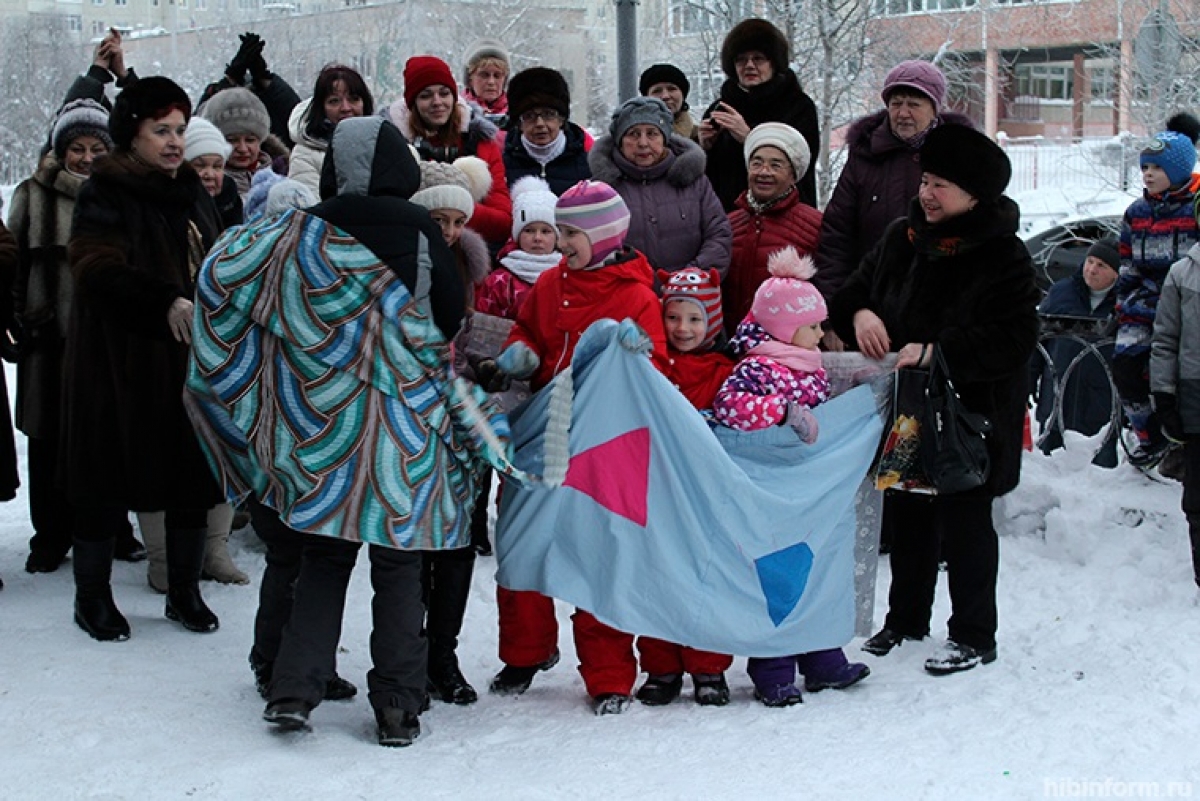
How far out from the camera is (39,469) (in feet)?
22.2

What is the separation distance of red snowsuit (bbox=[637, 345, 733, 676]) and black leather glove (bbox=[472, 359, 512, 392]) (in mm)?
617

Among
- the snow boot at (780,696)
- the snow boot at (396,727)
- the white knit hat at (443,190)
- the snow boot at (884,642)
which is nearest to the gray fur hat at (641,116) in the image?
the white knit hat at (443,190)

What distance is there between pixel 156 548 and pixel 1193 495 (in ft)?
15.2

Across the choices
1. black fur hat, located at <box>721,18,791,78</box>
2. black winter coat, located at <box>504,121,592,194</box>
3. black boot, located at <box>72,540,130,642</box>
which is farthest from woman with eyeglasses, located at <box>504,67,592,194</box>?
black boot, located at <box>72,540,130,642</box>

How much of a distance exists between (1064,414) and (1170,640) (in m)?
3.71

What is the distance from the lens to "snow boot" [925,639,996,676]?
537 cm

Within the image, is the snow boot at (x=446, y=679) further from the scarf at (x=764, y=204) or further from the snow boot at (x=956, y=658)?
the scarf at (x=764, y=204)

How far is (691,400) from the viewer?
529cm

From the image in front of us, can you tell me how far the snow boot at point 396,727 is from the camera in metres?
4.65

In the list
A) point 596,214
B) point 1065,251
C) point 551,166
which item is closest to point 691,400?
point 596,214

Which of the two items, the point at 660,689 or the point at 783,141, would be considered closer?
the point at 660,689

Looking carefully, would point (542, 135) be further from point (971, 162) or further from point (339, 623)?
point (339, 623)

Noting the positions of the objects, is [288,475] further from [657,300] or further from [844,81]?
[844,81]

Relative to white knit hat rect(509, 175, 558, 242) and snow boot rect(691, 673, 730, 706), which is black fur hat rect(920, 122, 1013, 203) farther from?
snow boot rect(691, 673, 730, 706)
